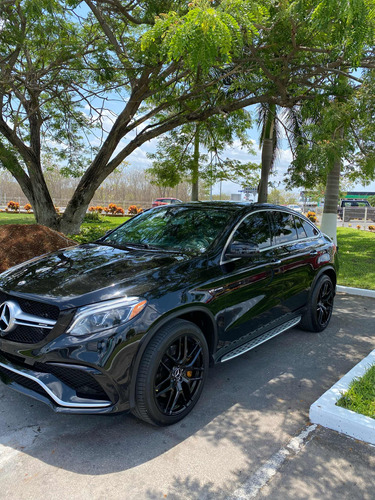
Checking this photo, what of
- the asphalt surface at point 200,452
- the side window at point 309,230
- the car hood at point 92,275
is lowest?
the asphalt surface at point 200,452

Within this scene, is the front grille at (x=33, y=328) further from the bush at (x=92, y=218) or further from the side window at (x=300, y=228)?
the bush at (x=92, y=218)

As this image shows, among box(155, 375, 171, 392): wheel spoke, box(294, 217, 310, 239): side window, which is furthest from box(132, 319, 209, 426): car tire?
box(294, 217, 310, 239): side window

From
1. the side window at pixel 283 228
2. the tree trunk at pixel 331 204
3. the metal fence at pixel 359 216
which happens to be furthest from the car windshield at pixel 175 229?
the metal fence at pixel 359 216

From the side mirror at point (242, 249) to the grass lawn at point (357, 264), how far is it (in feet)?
16.1

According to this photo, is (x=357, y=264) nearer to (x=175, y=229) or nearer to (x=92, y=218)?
(x=175, y=229)

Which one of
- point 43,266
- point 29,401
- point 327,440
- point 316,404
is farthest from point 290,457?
point 43,266

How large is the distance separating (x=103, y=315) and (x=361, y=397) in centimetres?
219

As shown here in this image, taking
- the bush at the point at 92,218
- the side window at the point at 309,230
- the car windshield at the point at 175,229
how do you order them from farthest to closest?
the bush at the point at 92,218
the side window at the point at 309,230
the car windshield at the point at 175,229

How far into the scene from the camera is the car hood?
2.82 meters

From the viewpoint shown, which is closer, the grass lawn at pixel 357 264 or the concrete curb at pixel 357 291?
the concrete curb at pixel 357 291

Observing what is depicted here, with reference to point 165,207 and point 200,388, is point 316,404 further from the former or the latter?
point 165,207

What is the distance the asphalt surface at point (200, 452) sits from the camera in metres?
2.38

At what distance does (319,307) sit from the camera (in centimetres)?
511

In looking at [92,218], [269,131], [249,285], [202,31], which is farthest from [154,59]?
[92,218]
